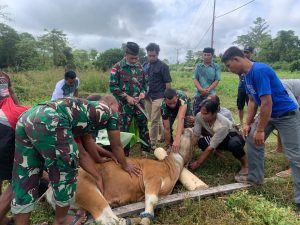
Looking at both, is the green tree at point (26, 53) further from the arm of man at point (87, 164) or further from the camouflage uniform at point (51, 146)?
the camouflage uniform at point (51, 146)

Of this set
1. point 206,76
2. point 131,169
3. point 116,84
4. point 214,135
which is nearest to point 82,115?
point 131,169

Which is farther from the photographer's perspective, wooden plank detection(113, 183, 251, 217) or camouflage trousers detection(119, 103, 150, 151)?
camouflage trousers detection(119, 103, 150, 151)

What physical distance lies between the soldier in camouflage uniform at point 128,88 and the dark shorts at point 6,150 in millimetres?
2761

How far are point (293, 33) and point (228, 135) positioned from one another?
4991 centimetres

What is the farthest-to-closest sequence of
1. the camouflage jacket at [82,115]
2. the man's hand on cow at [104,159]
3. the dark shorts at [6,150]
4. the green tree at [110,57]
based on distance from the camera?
the green tree at [110,57], the man's hand on cow at [104,159], the dark shorts at [6,150], the camouflage jacket at [82,115]

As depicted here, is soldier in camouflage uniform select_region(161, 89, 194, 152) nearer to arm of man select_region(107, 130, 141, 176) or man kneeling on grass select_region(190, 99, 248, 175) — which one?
man kneeling on grass select_region(190, 99, 248, 175)

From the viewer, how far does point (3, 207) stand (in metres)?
3.38

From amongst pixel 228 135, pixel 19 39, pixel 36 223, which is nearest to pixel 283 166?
pixel 228 135

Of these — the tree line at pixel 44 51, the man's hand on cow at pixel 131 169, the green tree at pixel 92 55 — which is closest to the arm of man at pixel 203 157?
the man's hand on cow at pixel 131 169

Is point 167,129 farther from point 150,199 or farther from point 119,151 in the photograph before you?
point 119,151

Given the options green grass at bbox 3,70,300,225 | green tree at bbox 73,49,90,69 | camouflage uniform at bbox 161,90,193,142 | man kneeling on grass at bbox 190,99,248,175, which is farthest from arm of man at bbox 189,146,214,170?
green tree at bbox 73,49,90,69

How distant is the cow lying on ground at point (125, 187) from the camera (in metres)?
3.59

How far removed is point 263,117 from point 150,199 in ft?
5.62

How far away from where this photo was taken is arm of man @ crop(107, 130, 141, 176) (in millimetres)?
3539
